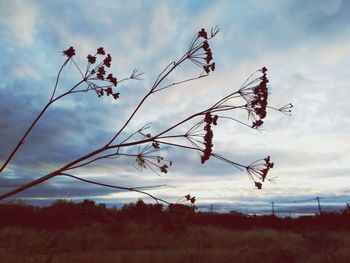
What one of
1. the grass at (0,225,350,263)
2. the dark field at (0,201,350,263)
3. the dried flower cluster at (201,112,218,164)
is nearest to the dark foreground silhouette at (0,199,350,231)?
the dark field at (0,201,350,263)

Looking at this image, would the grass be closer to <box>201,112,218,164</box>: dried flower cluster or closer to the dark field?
Answer: the dark field

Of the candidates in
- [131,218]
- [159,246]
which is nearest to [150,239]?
[159,246]

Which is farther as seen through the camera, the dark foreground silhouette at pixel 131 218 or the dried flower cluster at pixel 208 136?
the dark foreground silhouette at pixel 131 218

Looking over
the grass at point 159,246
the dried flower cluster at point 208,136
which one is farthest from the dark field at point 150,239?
the dried flower cluster at point 208,136

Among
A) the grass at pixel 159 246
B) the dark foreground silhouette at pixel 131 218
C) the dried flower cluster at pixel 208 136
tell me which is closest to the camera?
the dried flower cluster at pixel 208 136

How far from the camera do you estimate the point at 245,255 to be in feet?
46.6

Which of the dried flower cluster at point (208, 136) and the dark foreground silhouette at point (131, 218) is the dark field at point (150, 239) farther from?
the dried flower cluster at point (208, 136)

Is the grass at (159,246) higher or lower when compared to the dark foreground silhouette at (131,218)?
lower

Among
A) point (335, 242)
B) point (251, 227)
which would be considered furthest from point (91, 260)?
point (251, 227)

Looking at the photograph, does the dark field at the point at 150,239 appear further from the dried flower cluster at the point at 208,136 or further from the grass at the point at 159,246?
the dried flower cluster at the point at 208,136

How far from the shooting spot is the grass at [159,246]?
43.8ft

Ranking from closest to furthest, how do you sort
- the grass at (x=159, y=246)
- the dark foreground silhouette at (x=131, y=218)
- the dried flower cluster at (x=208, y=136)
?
the dried flower cluster at (x=208, y=136) → the grass at (x=159, y=246) → the dark foreground silhouette at (x=131, y=218)

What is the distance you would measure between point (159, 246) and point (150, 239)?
1.46 metres

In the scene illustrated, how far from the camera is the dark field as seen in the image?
13.4 meters
